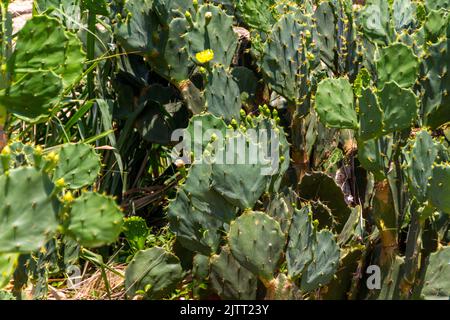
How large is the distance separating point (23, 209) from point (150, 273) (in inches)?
39.4

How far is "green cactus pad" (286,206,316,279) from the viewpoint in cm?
293

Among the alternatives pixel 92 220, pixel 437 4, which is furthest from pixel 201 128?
pixel 437 4

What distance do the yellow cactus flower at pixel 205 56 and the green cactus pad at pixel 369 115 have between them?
0.70m

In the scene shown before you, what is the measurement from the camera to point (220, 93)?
3520 millimetres

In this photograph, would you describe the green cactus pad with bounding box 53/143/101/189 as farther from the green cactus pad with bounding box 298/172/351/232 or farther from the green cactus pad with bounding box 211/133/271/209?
the green cactus pad with bounding box 298/172/351/232

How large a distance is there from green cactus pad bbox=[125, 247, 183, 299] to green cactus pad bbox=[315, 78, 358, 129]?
2.49 feet

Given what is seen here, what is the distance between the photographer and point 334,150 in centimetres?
390

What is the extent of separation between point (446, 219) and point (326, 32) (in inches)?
43.2

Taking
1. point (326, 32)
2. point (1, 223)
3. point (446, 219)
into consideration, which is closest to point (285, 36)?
Answer: point (326, 32)

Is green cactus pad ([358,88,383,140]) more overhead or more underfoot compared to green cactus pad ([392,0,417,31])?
more underfoot

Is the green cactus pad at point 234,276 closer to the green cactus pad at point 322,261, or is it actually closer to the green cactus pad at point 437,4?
the green cactus pad at point 322,261

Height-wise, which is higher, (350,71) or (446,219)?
(350,71)

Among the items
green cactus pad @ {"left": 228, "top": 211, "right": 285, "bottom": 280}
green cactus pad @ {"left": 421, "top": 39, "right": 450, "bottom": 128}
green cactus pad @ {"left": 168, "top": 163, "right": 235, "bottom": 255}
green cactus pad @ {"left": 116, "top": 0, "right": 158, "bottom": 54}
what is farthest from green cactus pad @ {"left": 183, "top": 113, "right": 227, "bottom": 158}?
green cactus pad @ {"left": 421, "top": 39, "right": 450, "bottom": 128}
